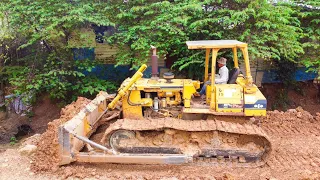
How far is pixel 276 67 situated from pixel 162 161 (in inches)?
386

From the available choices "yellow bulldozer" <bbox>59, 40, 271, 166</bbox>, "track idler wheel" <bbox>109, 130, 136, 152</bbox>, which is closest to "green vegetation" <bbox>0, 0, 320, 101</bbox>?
"yellow bulldozer" <bbox>59, 40, 271, 166</bbox>

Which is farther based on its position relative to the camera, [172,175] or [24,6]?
[24,6]

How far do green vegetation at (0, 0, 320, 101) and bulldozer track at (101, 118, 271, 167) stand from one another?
389 cm

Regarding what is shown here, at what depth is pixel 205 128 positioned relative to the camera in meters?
6.28

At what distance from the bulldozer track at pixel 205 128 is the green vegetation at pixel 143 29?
3888 millimetres

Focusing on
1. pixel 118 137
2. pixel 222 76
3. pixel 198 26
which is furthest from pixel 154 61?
pixel 198 26

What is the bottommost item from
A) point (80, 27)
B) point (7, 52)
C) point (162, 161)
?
point (162, 161)

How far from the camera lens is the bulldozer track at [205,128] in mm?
6254

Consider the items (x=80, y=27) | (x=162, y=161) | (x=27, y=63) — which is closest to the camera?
(x=162, y=161)

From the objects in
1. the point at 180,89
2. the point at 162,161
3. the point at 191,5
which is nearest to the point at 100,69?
the point at 191,5

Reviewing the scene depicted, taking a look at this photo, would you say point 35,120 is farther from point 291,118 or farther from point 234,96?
point 291,118

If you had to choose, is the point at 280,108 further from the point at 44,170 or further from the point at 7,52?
the point at 7,52

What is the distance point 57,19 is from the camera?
10016mm

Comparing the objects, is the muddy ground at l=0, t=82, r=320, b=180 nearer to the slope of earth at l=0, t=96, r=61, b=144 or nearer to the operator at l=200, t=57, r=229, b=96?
the operator at l=200, t=57, r=229, b=96
